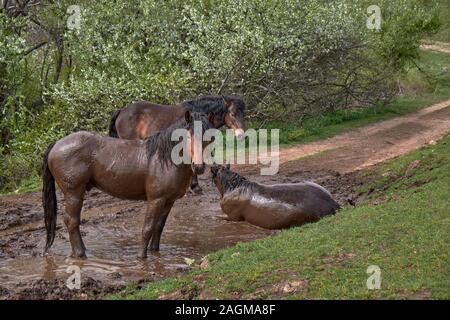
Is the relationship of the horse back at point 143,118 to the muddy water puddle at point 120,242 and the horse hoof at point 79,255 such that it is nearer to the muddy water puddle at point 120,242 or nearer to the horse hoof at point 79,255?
the muddy water puddle at point 120,242

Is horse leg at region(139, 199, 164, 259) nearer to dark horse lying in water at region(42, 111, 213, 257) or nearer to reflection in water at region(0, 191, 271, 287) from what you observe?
dark horse lying in water at region(42, 111, 213, 257)

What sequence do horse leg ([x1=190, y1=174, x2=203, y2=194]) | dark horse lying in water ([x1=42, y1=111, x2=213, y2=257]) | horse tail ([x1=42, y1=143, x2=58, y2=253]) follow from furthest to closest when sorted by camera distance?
horse leg ([x1=190, y1=174, x2=203, y2=194]) → horse tail ([x1=42, y1=143, x2=58, y2=253]) → dark horse lying in water ([x1=42, y1=111, x2=213, y2=257])

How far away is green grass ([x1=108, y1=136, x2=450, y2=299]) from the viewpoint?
22.6 ft

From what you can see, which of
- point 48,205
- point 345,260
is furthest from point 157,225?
point 345,260

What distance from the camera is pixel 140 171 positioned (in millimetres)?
9859

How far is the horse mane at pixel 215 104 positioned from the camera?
526 inches

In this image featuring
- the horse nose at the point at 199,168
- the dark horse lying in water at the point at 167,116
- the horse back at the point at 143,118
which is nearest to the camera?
the horse nose at the point at 199,168

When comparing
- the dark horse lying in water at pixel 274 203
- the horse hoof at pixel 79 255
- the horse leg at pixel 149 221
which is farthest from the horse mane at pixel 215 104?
the horse hoof at pixel 79 255

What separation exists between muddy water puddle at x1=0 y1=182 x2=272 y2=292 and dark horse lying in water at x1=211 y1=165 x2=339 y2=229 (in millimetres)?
274

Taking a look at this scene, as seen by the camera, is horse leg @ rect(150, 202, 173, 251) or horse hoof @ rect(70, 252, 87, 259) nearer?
horse hoof @ rect(70, 252, 87, 259)

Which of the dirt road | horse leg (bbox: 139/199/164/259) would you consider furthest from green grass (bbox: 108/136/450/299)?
horse leg (bbox: 139/199/164/259)

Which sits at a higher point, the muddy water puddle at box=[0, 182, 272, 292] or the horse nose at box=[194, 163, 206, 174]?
the horse nose at box=[194, 163, 206, 174]
